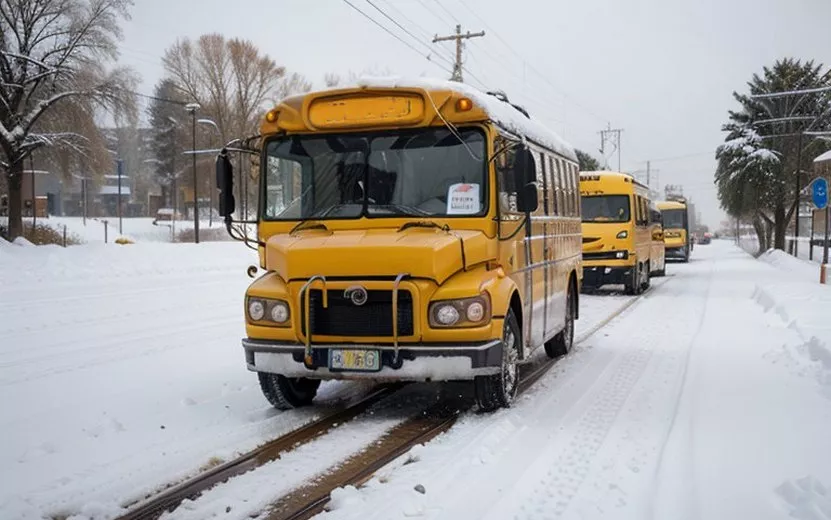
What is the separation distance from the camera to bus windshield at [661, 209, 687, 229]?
44.8 meters

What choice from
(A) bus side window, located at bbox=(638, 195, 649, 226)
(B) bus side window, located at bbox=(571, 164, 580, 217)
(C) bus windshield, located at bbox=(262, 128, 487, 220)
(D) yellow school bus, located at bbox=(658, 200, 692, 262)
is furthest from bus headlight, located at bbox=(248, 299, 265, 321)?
(D) yellow school bus, located at bbox=(658, 200, 692, 262)

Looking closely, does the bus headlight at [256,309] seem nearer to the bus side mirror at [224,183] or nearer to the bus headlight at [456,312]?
the bus side mirror at [224,183]

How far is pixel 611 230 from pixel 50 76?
24067mm

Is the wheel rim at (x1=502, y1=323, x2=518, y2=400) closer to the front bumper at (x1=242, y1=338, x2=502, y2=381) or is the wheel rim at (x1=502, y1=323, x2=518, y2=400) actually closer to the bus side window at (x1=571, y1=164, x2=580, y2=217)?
the front bumper at (x1=242, y1=338, x2=502, y2=381)

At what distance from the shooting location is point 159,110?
78.8 meters

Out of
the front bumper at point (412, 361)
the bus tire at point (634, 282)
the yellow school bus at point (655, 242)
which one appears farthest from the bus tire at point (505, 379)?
the yellow school bus at point (655, 242)

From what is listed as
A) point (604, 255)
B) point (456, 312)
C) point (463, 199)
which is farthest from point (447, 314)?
point (604, 255)

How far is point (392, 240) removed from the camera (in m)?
6.75

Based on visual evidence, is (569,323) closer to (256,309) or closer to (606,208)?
(256,309)

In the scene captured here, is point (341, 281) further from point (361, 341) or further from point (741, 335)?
point (741, 335)

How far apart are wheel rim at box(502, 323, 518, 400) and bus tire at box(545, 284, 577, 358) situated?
3201 millimetres

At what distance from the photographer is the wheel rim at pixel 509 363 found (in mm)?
7266

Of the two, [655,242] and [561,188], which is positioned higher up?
[561,188]

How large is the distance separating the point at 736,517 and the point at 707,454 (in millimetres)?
1340
